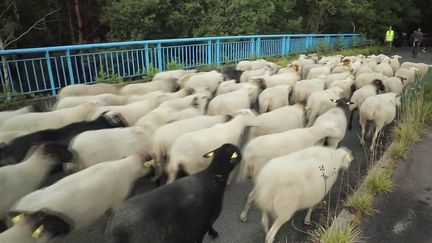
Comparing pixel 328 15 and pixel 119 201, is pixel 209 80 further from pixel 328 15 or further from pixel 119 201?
pixel 328 15

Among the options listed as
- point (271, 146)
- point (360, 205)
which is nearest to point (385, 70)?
point (360, 205)

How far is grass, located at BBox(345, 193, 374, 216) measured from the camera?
381 cm

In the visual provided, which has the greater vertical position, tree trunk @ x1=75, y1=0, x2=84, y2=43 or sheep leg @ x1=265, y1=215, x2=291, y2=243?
tree trunk @ x1=75, y1=0, x2=84, y2=43

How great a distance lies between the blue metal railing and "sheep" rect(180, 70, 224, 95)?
211 centimetres

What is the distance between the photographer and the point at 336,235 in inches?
Answer: 126

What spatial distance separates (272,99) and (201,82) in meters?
1.67

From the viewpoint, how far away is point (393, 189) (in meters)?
4.39

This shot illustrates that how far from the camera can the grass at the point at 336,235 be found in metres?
3.18

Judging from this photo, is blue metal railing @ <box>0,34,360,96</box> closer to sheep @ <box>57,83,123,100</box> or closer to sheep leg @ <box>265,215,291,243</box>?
sheep @ <box>57,83,123,100</box>

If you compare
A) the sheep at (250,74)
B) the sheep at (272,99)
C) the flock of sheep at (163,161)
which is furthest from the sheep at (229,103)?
the sheep at (250,74)

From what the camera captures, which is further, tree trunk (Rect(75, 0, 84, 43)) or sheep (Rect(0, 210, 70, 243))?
tree trunk (Rect(75, 0, 84, 43))

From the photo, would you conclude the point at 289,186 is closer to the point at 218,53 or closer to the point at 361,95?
the point at 361,95

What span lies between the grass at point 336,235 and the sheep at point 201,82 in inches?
154

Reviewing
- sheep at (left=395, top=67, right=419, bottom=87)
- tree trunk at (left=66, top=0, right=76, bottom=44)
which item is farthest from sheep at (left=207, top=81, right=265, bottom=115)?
tree trunk at (left=66, top=0, right=76, bottom=44)
